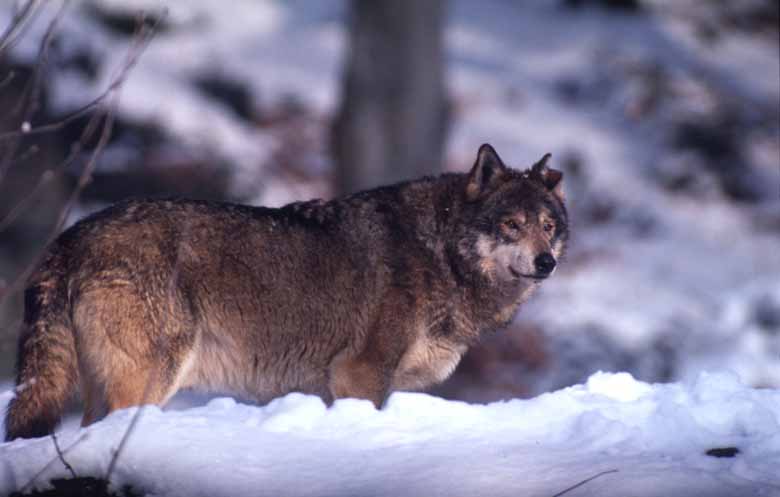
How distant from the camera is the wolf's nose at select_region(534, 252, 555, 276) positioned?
265 inches

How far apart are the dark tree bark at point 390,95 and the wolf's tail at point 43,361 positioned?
755 centimetres

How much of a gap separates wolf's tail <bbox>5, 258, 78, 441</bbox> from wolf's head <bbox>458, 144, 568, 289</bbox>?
2.44 m

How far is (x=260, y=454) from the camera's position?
5.04 metres

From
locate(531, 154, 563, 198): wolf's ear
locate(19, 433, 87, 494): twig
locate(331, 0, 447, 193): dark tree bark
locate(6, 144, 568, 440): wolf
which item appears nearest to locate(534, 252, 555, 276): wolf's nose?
locate(6, 144, 568, 440): wolf

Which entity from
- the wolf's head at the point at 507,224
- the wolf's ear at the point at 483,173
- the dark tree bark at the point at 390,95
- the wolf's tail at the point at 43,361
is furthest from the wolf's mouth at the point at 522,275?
the dark tree bark at the point at 390,95

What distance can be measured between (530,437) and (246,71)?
13711 mm

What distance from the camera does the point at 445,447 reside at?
16.9 ft

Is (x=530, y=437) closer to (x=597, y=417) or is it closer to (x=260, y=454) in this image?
(x=597, y=417)

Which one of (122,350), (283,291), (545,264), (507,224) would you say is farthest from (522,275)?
(122,350)

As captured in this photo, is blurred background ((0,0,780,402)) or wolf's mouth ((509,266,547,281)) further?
blurred background ((0,0,780,402))

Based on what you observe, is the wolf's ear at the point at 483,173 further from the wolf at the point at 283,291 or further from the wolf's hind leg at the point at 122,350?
the wolf's hind leg at the point at 122,350

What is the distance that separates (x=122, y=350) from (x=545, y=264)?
248cm

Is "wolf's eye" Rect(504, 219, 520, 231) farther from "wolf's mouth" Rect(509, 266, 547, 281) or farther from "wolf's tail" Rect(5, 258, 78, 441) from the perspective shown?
"wolf's tail" Rect(5, 258, 78, 441)

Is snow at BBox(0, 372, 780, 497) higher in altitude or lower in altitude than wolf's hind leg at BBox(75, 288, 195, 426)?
lower
